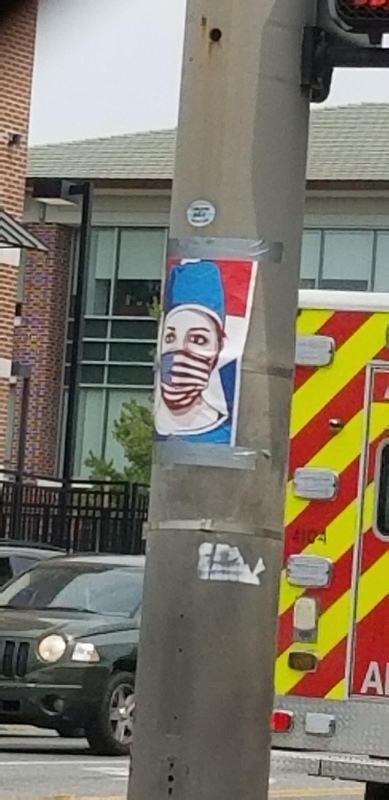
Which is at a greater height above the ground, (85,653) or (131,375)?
(131,375)

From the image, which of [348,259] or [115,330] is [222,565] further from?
[115,330]

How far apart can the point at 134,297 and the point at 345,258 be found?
4.80 metres

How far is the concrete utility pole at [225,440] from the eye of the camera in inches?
241

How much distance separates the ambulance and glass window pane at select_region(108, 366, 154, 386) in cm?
3418

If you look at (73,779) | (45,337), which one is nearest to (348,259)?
(45,337)

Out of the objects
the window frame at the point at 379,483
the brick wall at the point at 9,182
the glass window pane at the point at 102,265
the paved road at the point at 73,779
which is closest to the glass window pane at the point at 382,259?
the glass window pane at the point at 102,265

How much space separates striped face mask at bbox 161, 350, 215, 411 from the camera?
6219 millimetres

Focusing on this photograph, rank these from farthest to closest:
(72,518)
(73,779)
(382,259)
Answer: (382,259)
(72,518)
(73,779)

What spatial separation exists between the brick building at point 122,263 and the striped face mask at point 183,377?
35329 millimetres

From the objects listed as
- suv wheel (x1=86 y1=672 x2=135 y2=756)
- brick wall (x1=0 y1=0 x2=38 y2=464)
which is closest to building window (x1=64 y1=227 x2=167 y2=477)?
brick wall (x1=0 y1=0 x2=38 y2=464)

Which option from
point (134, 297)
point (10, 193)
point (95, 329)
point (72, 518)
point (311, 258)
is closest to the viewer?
point (10, 193)

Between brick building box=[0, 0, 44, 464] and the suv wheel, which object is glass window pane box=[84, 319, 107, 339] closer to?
brick building box=[0, 0, 44, 464]

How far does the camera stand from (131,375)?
4419 cm

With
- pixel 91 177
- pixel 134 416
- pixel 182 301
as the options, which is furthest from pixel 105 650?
pixel 91 177
